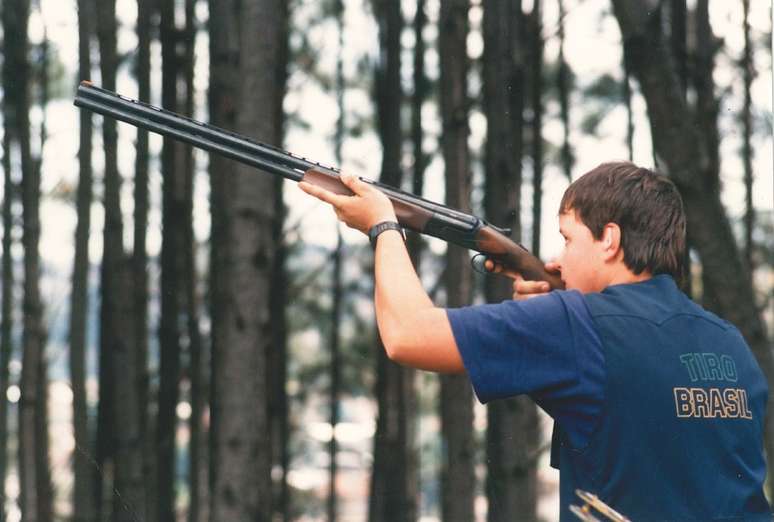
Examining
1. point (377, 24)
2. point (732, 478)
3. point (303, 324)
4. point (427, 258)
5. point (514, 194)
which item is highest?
point (377, 24)

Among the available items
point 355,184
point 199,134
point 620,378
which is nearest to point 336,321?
point 199,134

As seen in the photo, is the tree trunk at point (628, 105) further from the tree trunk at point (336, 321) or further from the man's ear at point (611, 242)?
the man's ear at point (611, 242)

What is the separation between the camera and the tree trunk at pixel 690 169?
12.3 ft

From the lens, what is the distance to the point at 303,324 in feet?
12.2

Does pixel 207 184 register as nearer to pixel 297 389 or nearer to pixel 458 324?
pixel 297 389

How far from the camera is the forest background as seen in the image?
3547 millimetres

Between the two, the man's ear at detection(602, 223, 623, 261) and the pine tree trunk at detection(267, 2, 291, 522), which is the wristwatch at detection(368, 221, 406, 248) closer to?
the man's ear at detection(602, 223, 623, 261)

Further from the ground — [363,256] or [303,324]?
[363,256]

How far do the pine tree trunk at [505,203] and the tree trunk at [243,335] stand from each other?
0.94m

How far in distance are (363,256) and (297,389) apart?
1.96 ft

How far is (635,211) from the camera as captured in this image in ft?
5.83

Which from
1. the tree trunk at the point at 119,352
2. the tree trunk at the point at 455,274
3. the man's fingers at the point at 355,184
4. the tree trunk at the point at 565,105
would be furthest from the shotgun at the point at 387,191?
the tree trunk at the point at 565,105

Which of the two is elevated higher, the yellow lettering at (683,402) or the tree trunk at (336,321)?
the tree trunk at (336,321)

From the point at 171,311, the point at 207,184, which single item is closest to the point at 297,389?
the point at 171,311
